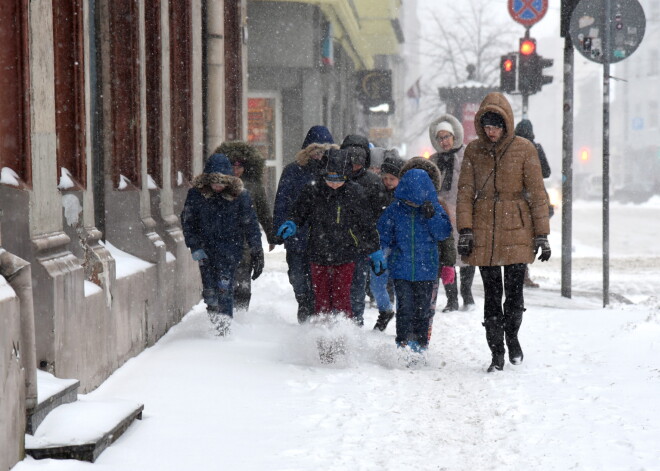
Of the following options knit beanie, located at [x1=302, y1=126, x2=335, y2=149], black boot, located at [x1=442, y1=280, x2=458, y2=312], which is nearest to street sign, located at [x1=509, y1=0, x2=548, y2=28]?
black boot, located at [x1=442, y1=280, x2=458, y2=312]

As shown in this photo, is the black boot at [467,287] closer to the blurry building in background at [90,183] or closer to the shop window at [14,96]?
the blurry building in background at [90,183]

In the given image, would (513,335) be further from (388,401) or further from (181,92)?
(181,92)

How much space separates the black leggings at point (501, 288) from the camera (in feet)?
24.7

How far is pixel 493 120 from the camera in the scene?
739 centimetres

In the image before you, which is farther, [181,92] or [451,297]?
[181,92]

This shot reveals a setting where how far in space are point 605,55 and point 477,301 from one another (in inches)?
114

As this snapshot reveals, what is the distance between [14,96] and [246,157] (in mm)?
4229

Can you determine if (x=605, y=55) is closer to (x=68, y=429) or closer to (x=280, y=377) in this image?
(x=280, y=377)

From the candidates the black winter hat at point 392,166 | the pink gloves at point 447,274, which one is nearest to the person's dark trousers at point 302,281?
the black winter hat at point 392,166

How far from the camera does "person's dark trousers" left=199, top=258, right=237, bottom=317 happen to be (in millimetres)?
8789

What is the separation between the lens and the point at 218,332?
883 cm

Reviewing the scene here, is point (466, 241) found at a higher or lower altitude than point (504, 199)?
lower

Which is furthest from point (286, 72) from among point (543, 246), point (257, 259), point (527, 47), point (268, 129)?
point (543, 246)

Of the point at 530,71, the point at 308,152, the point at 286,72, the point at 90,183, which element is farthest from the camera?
the point at 286,72
